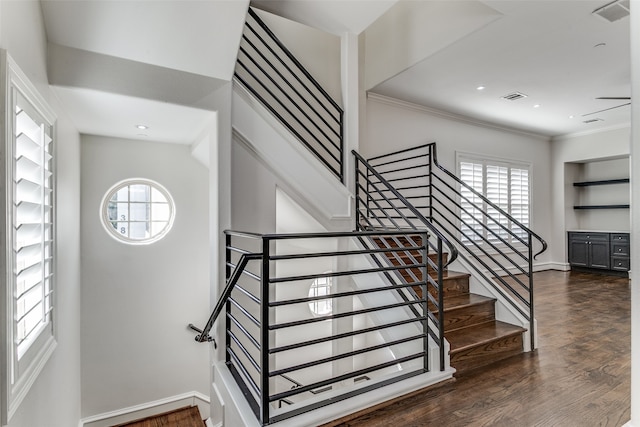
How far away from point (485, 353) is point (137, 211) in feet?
12.3

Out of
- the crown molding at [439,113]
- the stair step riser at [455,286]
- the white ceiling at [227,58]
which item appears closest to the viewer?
the white ceiling at [227,58]

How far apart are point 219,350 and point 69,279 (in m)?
1.54

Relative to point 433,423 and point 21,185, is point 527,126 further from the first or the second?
point 21,185

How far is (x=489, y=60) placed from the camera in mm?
3736

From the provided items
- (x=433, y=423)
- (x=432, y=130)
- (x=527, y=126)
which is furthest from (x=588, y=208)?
(x=433, y=423)

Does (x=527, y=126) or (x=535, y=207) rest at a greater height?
(x=527, y=126)

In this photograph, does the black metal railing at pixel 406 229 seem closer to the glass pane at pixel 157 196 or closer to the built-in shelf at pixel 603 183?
the glass pane at pixel 157 196

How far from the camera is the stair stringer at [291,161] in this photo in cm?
263

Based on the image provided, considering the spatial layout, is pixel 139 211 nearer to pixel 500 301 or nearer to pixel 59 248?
pixel 59 248

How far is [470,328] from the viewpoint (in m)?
2.86

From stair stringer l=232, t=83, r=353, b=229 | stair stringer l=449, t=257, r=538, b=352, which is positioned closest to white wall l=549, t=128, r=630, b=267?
stair stringer l=449, t=257, r=538, b=352

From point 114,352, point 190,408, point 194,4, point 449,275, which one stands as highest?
point 194,4

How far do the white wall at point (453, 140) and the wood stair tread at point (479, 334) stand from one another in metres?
2.76

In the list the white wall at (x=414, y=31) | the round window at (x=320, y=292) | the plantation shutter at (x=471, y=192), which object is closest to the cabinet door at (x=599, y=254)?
the plantation shutter at (x=471, y=192)
